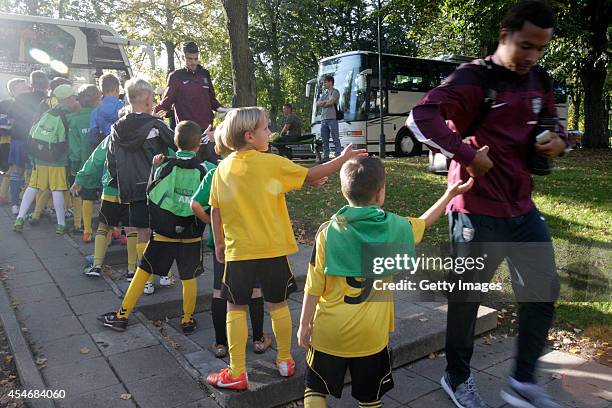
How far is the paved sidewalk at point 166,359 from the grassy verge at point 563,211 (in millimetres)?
690

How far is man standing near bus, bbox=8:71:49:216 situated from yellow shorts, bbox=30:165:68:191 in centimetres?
132

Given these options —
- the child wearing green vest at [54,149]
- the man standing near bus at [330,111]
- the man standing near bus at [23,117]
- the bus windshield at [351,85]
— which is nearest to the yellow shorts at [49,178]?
the child wearing green vest at [54,149]

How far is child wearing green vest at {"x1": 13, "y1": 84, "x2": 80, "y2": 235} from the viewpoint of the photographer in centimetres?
673

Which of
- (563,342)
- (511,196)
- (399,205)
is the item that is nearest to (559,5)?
(399,205)

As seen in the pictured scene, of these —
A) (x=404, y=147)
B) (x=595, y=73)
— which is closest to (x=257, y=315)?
(x=404, y=147)

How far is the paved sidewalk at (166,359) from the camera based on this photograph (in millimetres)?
3107

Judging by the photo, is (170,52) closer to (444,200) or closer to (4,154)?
(4,154)

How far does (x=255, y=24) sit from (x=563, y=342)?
3422cm

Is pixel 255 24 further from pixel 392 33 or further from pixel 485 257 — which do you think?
pixel 485 257

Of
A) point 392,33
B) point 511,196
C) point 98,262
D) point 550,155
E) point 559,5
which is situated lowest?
point 98,262

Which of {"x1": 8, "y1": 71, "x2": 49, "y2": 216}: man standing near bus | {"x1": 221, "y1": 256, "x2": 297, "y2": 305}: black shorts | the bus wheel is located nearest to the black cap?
{"x1": 8, "y1": 71, "x2": 49, "y2": 216}: man standing near bus

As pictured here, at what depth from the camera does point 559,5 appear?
1359cm

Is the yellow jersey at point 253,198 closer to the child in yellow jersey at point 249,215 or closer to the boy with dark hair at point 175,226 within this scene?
the child in yellow jersey at point 249,215

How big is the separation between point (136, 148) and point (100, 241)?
1.14 metres
